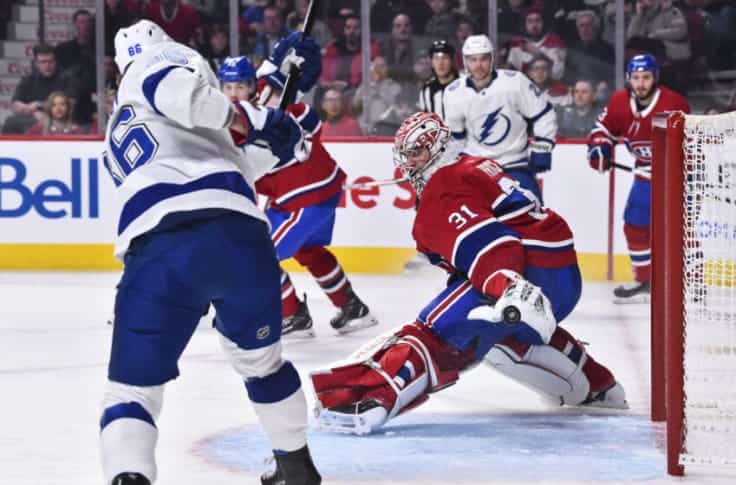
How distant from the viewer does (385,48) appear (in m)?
7.93

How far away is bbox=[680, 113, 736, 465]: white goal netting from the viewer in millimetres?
3465

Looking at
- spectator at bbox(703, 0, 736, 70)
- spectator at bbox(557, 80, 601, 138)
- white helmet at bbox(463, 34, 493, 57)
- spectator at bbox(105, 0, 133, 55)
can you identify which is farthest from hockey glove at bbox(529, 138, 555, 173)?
spectator at bbox(105, 0, 133, 55)

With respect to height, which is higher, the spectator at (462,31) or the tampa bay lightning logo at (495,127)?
the spectator at (462,31)

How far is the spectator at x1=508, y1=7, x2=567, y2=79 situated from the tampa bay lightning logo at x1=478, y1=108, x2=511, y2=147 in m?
1.29

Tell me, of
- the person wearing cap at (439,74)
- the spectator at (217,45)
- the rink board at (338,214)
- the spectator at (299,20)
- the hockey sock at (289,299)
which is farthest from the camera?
the spectator at (299,20)

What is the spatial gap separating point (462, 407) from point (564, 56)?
3.87 meters

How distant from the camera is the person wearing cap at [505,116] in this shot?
21.6 ft

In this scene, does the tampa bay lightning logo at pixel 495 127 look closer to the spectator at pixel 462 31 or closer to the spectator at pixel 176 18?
the spectator at pixel 462 31

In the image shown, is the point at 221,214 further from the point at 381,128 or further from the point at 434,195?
the point at 381,128

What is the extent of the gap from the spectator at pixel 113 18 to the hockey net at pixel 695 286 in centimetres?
451

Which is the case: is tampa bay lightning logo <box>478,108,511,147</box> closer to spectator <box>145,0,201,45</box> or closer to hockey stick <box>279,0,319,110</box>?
spectator <box>145,0,201,45</box>

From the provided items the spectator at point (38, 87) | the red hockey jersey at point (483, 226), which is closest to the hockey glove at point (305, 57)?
the red hockey jersey at point (483, 226)

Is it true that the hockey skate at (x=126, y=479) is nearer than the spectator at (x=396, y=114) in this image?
Yes

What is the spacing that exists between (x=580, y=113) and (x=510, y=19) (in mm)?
613
